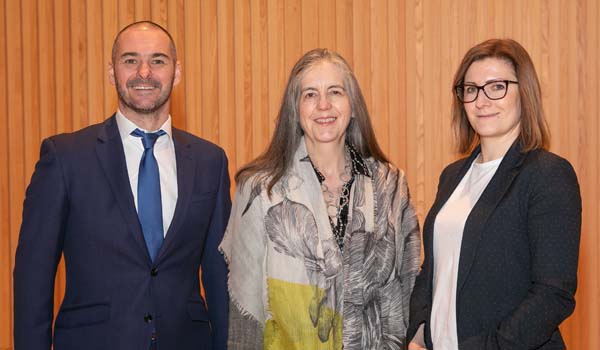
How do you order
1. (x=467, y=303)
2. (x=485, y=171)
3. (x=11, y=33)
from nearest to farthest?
(x=467, y=303) < (x=485, y=171) < (x=11, y=33)

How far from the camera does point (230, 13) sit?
4.35 meters

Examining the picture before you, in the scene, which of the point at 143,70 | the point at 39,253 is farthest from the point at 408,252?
the point at 39,253

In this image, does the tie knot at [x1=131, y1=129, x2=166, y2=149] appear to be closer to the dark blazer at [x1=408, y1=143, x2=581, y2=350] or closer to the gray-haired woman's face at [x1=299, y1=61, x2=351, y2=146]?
the gray-haired woman's face at [x1=299, y1=61, x2=351, y2=146]

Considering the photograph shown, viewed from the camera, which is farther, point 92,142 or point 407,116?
point 407,116

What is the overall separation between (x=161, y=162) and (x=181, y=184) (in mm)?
114

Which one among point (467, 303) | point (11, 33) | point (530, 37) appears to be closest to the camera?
point (467, 303)

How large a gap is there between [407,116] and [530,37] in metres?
0.77

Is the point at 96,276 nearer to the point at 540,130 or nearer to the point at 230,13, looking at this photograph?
the point at 540,130

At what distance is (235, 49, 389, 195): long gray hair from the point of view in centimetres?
260

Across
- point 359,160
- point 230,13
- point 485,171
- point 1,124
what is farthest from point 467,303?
point 1,124

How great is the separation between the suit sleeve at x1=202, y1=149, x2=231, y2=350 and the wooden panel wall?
1637mm

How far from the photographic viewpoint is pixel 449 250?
2309 mm

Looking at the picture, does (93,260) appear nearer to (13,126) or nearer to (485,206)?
(485,206)

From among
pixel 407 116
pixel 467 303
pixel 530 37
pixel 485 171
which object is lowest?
pixel 467 303
